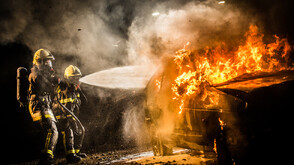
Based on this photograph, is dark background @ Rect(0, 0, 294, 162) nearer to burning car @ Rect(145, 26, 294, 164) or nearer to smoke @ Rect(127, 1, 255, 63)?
smoke @ Rect(127, 1, 255, 63)

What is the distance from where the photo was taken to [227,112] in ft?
9.98

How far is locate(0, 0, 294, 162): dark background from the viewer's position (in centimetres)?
809

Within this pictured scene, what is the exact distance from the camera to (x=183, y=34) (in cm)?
846

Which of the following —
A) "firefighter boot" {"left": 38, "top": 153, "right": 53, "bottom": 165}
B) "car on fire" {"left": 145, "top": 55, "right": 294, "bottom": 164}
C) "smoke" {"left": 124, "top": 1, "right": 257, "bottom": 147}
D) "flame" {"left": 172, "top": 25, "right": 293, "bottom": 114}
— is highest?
"smoke" {"left": 124, "top": 1, "right": 257, "bottom": 147}

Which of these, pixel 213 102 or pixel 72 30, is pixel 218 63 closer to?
pixel 213 102

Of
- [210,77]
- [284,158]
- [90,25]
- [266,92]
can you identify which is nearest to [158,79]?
[210,77]

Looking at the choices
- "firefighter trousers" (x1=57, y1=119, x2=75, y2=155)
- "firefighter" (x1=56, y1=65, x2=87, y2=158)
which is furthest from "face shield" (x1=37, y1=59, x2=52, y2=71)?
"firefighter trousers" (x1=57, y1=119, x2=75, y2=155)

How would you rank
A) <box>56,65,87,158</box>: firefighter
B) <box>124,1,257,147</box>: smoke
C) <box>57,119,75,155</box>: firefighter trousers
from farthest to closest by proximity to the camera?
1. <box>124,1,257,147</box>: smoke
2. <box>56,65,87,158</box>: firefighter
3. <box>57,119,75,155</box>: firefighter trousers

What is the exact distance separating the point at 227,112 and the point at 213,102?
1.04ft

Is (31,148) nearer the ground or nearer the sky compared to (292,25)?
nearer the ground

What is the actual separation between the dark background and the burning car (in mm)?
3652

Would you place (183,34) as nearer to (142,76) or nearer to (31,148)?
(142,76)

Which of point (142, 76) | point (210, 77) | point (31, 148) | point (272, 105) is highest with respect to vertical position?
point (142, 76)

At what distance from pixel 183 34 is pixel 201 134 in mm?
5569
